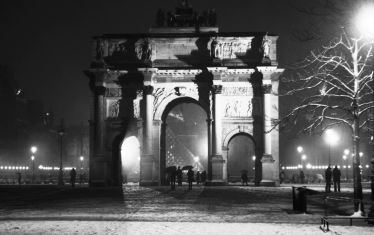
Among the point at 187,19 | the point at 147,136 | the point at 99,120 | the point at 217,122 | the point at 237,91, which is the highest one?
the point at 187,19

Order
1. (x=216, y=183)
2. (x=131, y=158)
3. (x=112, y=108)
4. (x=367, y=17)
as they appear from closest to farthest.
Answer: (x=367, y=17) → (x=216, y=183) → (x=112, y=108) → (x=131, y=158)

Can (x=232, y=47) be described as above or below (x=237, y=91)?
above

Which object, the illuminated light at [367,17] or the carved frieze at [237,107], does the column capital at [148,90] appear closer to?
the carved frieze at [237,107]

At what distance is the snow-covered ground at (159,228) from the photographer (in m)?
12.8

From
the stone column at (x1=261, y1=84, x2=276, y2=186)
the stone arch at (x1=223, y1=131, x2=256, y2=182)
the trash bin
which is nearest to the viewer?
the trash bin

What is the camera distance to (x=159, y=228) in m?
13.6

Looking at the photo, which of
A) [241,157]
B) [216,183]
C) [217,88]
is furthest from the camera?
[241,157]

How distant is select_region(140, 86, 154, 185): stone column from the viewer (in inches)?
1638

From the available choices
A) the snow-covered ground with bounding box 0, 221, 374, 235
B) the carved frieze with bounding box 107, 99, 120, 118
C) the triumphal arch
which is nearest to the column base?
the triumphal arch

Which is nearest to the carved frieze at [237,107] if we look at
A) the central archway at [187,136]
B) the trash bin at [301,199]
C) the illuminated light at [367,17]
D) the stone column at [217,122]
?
the stone column at [217,122]

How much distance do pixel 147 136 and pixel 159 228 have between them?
93.5 feet

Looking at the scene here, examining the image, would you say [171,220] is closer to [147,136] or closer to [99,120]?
[147,136]

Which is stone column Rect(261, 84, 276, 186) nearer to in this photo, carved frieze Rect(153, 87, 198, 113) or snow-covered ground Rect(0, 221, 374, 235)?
carved frieze Rect(153, 87, 198, 113)

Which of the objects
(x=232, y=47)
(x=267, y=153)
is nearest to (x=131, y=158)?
(x=232, y=47)
